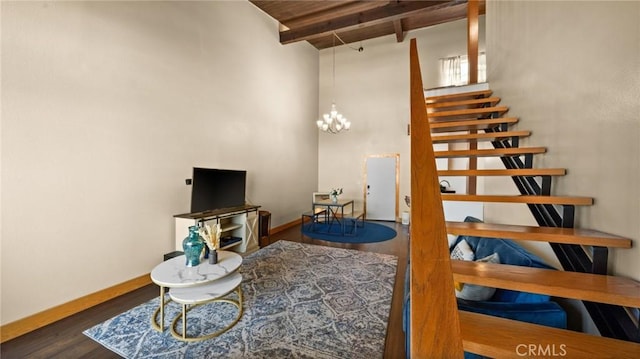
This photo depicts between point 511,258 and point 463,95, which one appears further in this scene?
point 463,95

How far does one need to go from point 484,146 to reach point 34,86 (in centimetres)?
667

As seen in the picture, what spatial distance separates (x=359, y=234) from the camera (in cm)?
505

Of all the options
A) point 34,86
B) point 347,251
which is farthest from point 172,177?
point 347,251

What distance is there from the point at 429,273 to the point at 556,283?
727mm

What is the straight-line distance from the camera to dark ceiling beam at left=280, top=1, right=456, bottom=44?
457cm

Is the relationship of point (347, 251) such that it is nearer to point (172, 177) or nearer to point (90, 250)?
point (172, 177)

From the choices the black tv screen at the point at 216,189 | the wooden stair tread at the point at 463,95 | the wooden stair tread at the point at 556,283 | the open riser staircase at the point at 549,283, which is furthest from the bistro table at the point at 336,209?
the wooden stair tread at the point at 556,283

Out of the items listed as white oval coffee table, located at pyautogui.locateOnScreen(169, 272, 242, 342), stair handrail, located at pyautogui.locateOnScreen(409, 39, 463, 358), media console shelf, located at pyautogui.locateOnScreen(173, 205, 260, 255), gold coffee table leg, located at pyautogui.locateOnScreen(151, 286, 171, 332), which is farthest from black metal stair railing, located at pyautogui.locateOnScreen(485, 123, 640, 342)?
media console shelf, located at pyautogui.locateOnScreen(173, 205, 260, 255)

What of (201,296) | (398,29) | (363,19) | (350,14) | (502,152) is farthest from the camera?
Result: (398,29)

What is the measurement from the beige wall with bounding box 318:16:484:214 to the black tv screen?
11.8 feet

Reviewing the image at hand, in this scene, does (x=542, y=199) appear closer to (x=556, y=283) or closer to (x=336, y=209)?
(x=556, y=283)

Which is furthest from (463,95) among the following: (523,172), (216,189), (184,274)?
(184,274)

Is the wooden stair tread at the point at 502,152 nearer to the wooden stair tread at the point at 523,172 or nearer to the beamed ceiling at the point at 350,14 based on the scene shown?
the wooden stair tread at the point at 523,172

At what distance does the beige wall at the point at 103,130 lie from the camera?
77.9 inches
